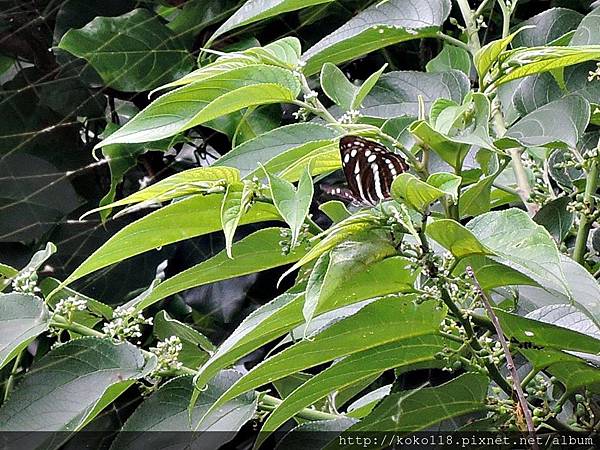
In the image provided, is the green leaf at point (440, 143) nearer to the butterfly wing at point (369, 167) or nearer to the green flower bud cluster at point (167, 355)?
the butterfly wing at point (369, 167)

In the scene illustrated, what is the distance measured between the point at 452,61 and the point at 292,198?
28 cm

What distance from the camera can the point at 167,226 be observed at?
36 centimetres

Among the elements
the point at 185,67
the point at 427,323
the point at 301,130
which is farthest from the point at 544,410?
the point at 185,67

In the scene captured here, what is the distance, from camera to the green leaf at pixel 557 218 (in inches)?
17.0

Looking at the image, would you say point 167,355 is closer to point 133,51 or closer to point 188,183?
point 188,183

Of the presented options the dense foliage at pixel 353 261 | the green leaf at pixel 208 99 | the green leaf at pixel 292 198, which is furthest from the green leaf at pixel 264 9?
the green leaf at pixel 292 198

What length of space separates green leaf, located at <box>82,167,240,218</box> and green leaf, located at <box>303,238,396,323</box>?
0.23 ft

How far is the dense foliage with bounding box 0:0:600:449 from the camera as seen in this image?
12.4 inches

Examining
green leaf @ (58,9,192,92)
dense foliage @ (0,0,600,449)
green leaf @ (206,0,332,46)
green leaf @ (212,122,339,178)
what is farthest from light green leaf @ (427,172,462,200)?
green leaf @ (58,9,192,92)

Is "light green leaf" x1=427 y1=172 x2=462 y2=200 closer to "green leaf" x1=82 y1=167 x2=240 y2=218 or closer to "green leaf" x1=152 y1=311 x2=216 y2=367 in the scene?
"green leaf" x1=82 y1=167 x2=240 y2=218

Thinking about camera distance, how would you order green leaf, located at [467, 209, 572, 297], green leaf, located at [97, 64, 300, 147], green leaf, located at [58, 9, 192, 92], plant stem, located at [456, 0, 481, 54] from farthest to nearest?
1. green leaf, located at [58, 9, 192, 92]
2. plant stem, located at [456, 0, 481, 54]
3. green leaf, located at [97, 64, 300, 147]
4. green leaf, located at [467, 209, 572, 297]

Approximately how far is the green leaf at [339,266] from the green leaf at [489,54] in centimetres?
12

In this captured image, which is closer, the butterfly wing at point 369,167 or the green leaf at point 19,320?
the butterfly wing at point 369,167

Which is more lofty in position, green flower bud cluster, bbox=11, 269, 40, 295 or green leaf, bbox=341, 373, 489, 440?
green flower bud cluster, bbox=11, 269, 40, 295
